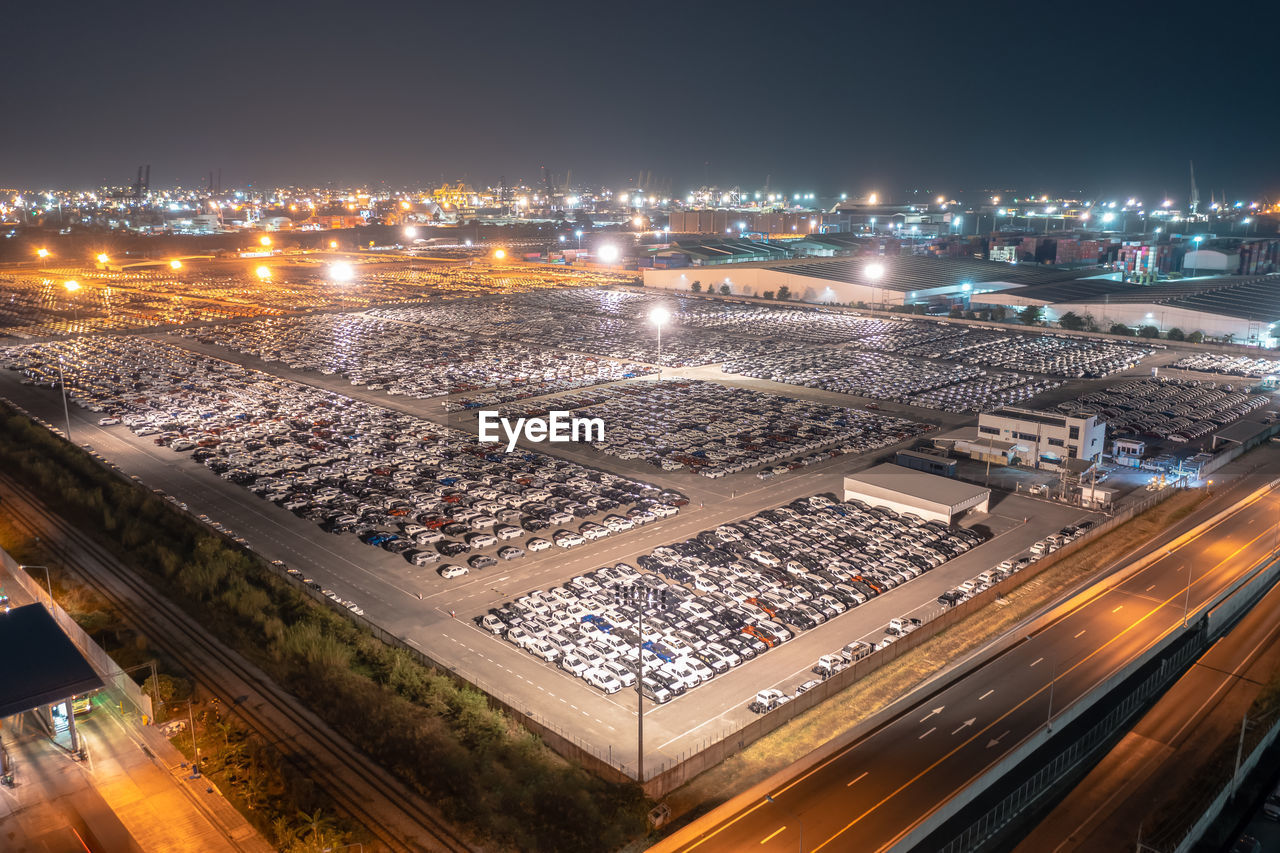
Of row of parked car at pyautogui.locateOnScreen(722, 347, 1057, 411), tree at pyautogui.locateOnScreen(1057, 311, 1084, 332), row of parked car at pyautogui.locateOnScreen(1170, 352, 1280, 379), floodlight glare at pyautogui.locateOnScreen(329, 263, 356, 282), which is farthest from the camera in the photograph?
floodlight glare at pyautogui.locateOnScreen(329, 263, 356, 282)

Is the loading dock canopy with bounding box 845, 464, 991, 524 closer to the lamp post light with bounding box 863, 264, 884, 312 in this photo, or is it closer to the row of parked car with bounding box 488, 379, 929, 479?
the row of parked car with bounding box 488, 379, 929, 479

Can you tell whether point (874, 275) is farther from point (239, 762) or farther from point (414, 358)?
point (239, 762)

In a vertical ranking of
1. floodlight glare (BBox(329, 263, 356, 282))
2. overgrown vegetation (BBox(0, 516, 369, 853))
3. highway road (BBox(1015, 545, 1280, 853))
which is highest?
floodlight glare (BBox(329, 263, 356, 282))

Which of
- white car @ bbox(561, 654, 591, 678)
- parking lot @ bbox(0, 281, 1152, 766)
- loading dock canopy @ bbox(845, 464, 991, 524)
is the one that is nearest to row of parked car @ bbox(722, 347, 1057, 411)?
parking lot @ bbox(0, 281, 1152, 766)

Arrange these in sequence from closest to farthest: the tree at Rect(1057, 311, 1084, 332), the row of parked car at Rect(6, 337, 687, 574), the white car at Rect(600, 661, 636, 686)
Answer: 1. the white car at Rect(600, 661, 636, 686)
2. the row of parked car at Rect(6, 337, 687, 574)
3. the tree at Rect(1057, 311, 1084, 332)

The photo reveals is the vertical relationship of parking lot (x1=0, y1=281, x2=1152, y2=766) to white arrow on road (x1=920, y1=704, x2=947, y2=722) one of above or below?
above

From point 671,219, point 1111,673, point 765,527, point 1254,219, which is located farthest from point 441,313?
point 1254,219

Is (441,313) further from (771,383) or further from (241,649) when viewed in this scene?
(241,649)
